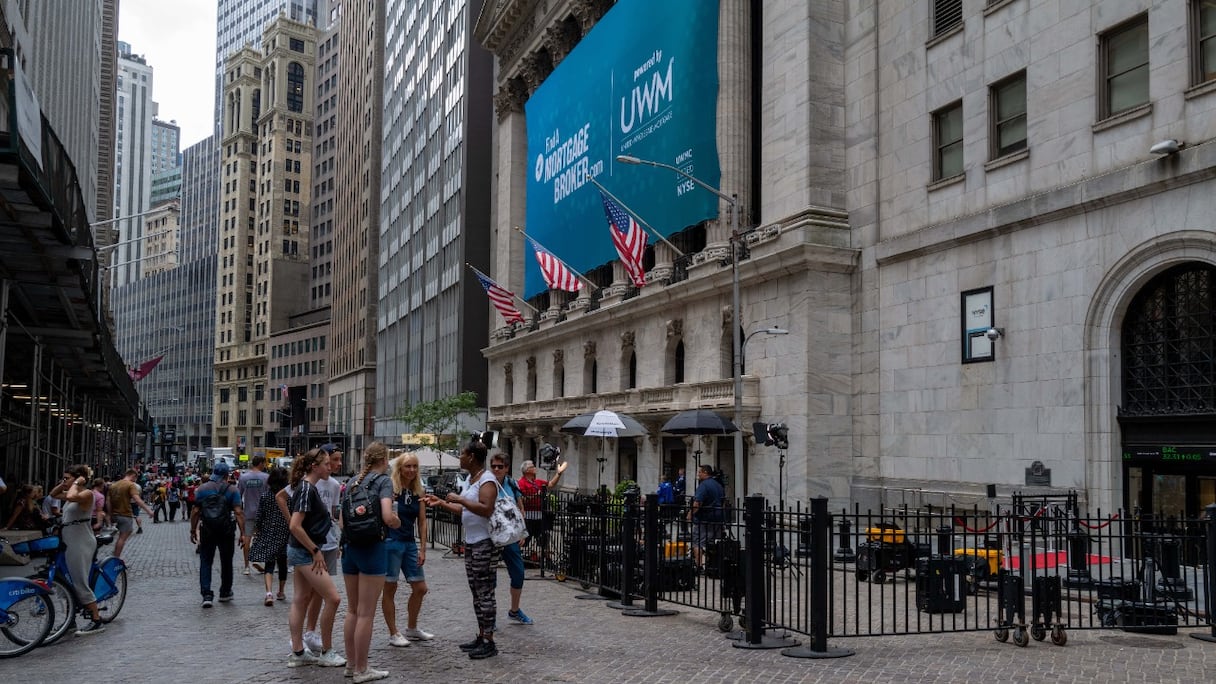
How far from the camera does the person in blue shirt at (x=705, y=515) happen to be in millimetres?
12691

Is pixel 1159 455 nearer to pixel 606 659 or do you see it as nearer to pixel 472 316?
pixel 606 659

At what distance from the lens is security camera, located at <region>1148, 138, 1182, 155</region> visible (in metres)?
20.4

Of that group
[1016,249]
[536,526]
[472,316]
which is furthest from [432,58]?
[536,526]

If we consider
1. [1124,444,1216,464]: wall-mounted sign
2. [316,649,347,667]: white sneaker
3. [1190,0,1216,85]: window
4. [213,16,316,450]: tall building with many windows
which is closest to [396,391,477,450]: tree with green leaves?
[1124,444,1216,464]: wall-mounted sign

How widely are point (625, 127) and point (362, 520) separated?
3644cm

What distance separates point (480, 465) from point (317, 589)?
1.97 m

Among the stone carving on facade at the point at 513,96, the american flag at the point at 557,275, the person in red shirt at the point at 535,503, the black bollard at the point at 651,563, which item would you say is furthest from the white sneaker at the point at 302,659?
the stone carving on facade at the point at 513,96

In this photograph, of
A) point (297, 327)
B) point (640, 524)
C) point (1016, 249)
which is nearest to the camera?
point (640, 524)

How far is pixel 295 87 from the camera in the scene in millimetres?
166375

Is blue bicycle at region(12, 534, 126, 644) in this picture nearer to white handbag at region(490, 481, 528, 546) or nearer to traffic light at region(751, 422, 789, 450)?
white handbag at region(490, 481, 528, 546)

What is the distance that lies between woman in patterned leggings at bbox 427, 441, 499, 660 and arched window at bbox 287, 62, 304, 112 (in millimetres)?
164540

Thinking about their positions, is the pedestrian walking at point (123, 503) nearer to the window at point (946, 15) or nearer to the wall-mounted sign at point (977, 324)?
the wall-mounted sign at point (977, 324)

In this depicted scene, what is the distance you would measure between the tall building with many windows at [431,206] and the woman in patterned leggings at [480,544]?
213ft

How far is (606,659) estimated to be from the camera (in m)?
10.7
